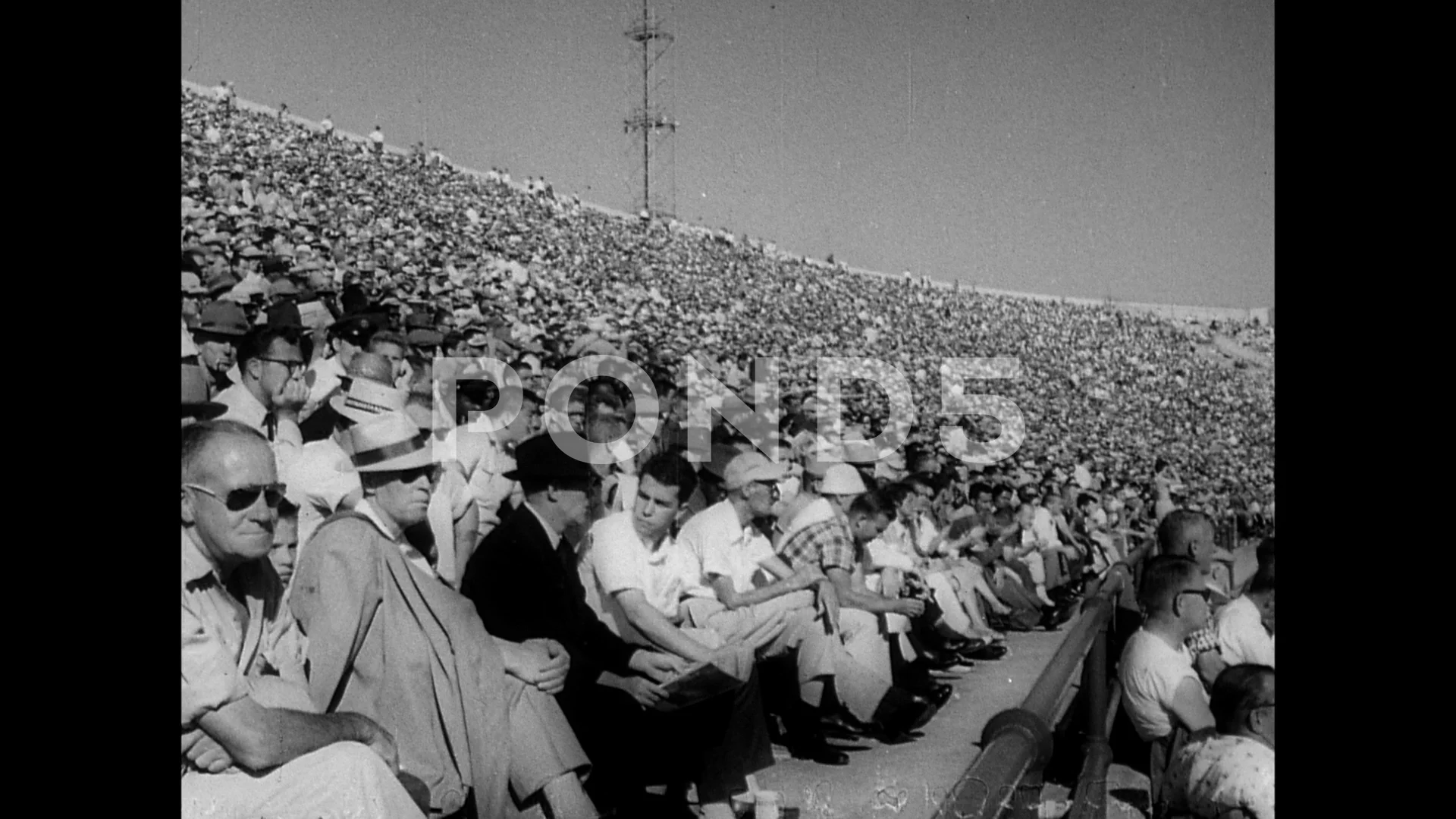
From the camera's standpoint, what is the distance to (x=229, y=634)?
9.89 feet

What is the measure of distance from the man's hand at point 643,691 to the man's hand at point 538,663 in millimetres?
172

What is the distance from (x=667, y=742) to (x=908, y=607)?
0.88m

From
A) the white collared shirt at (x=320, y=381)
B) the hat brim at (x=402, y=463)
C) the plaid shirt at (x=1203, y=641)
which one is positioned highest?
the white collared shirt at (x=320, y=381)

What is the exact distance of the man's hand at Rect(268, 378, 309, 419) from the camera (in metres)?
3.50

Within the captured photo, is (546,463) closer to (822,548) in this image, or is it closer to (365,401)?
(365,401)

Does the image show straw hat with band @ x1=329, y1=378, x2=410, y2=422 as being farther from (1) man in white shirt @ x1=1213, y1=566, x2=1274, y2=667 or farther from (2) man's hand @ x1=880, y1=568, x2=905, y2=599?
(1) man in white shirt @ x1=1213, y1=566, x2=1274, y2=667

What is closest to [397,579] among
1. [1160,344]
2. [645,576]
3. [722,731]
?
[645,576]

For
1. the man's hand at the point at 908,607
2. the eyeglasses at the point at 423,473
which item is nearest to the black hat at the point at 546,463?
the eyeglasses at the point at 423,473

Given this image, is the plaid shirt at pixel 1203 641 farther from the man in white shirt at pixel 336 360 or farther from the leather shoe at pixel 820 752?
the man in white shirt at pixel 336 360

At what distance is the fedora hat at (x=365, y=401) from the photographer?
363cm

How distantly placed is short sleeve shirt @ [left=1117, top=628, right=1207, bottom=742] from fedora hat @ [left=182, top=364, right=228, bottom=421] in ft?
8.11

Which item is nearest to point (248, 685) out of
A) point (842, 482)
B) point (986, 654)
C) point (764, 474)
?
point (764, 474)

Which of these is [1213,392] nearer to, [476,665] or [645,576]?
[645,576]
